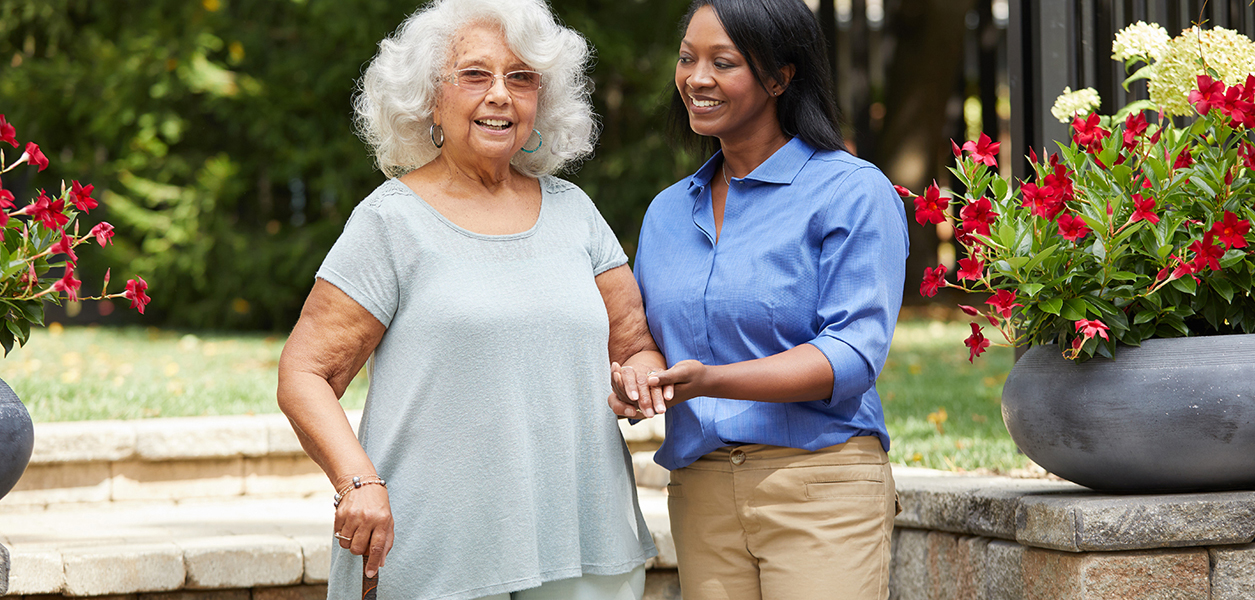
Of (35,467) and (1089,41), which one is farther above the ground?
(1089,41)

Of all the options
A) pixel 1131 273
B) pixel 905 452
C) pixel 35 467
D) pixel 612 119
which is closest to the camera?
pixel 1131 273

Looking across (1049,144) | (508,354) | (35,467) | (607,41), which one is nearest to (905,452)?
(1049,144)

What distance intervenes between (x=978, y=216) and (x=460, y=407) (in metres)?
1.24

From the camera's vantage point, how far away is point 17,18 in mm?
12727

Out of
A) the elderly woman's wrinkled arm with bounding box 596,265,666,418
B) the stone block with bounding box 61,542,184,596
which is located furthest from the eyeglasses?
the stone block with bounding box 61,542,184,596

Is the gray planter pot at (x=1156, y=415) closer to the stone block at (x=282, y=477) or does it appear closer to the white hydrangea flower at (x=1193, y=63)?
the white hydrangea flower at (x=1193, y=63)

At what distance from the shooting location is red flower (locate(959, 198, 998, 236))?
262cm

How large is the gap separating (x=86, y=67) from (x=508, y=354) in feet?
39.5

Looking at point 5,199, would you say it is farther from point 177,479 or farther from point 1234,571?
point 1234,571

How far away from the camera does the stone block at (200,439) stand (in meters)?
4.83

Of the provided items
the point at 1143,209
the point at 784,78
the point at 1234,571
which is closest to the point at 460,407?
the point at 784,78

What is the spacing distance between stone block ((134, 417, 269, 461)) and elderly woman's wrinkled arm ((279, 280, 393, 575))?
283 cm

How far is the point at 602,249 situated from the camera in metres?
2.54

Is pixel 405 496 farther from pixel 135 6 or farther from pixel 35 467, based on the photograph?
pixel 135 6
